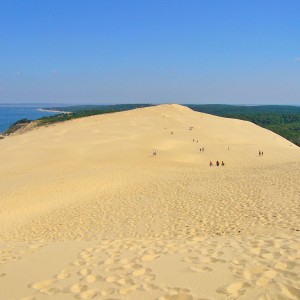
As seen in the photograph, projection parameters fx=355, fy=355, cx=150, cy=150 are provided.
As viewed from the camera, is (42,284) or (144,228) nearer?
(42,284)

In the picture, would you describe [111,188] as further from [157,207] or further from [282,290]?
[282,290]

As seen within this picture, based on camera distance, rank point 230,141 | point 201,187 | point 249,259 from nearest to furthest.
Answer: point 249,259, point 201,187, point 230,141

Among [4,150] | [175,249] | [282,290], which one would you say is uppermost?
[282,290]

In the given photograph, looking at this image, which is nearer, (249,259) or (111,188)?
(249,259)

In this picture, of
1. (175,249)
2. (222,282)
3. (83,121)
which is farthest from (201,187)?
(83,121)

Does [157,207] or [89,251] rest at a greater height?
[89,251]

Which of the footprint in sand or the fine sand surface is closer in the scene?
the fine sand surface

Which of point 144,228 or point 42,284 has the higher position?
point 42,284

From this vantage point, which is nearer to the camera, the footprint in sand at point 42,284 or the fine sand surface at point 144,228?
the fine sand surface at point 144,228
